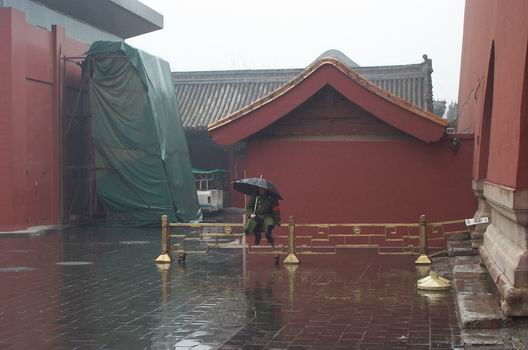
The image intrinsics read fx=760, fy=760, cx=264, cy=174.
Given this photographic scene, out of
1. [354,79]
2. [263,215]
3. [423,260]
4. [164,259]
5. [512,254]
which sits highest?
[354,79]

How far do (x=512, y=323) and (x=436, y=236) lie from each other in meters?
8.00

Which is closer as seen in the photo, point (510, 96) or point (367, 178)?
point (510, 96)

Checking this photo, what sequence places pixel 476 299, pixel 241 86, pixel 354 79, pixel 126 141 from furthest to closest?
pixel 241 86
pixel 126 141
pixel 354 79
pixel 476 299

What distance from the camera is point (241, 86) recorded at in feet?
107

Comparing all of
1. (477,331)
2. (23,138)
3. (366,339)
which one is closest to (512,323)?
(477,331)

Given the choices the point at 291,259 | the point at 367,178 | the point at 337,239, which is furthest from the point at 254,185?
the point at 367,178

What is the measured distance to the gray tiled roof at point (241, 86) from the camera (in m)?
29.9

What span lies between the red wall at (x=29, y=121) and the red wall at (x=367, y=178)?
8767mm

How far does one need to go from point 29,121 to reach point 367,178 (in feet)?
36.6

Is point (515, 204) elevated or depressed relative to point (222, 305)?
elevated

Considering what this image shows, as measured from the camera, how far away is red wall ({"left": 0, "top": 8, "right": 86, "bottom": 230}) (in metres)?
20.6

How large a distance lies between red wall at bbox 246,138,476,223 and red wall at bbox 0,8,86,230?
8.77 meters

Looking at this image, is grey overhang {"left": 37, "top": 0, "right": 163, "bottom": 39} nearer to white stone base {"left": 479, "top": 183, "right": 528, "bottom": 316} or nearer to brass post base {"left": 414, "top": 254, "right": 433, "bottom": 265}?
brass post base {"left": 414, "top": 254, "right": 433, "bottom": 265}

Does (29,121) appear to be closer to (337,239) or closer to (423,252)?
(337,239)
